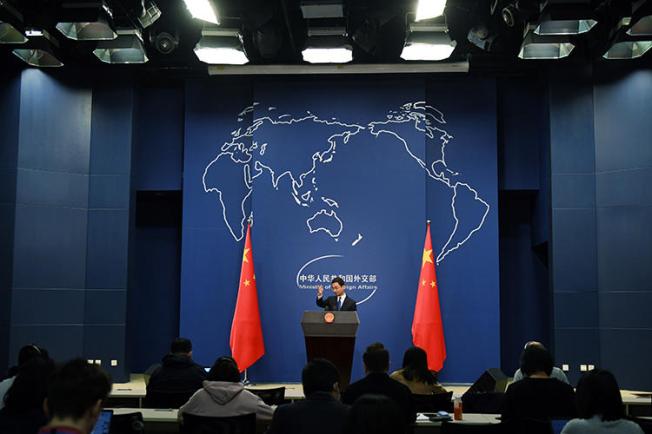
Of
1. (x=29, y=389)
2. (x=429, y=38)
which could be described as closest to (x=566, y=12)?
(x=429, y=38)

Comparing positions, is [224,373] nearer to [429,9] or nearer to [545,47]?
[429,9]

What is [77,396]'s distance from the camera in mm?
2475

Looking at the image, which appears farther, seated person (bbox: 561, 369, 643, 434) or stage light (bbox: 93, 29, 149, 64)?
stage light (bbox: 93, 29, 149, 64)

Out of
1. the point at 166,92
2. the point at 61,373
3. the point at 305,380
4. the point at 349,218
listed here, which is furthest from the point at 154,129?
the point at 61,373

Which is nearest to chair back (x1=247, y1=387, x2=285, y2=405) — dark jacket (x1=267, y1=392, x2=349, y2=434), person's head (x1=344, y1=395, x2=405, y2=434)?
dark jacket (x1=267, y1=392, x2=349, y2=434)

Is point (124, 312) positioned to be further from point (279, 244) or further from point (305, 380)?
point (305, 380)

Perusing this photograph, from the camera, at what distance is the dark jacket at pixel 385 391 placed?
4.54 metres

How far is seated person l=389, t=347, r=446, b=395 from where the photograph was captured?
5586 millimetres

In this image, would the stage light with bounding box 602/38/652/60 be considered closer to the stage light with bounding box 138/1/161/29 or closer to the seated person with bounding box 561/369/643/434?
the stage light with bounding box 138/1/161/29

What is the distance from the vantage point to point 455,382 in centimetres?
1004

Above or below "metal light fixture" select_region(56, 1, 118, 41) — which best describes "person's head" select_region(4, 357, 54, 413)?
below

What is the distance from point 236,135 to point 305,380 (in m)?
7.42

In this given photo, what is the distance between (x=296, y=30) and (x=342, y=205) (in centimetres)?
231

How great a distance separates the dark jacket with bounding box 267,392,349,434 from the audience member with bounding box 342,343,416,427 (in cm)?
98
